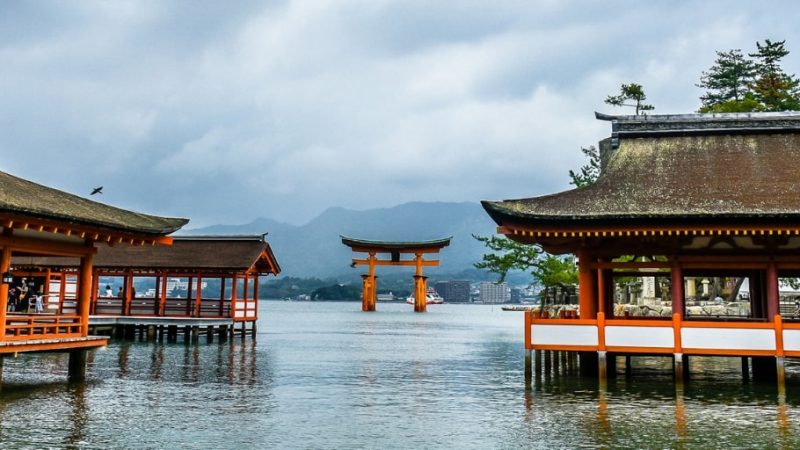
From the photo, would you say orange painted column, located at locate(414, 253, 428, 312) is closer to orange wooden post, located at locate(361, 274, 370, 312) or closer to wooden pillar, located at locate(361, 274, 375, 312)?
wooden pillar, located at locate(361, 274, 375, 312)

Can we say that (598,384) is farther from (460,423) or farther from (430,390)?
(460,423)

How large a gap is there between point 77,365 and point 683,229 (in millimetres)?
17951

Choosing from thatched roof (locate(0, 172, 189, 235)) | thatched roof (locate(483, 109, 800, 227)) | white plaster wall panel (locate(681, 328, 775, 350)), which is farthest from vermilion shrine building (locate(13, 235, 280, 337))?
white plaster wall panel (locate(681, 328, 775, 350))

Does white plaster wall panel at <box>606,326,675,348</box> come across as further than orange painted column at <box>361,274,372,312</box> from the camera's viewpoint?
No

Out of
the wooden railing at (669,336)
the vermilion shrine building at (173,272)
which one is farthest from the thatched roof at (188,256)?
the wooden railing at (669,336)

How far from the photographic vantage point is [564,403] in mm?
18281

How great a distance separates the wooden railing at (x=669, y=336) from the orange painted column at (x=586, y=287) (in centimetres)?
150

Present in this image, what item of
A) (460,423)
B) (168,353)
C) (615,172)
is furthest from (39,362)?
(615,172)

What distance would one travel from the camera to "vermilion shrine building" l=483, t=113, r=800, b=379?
20.2 meters

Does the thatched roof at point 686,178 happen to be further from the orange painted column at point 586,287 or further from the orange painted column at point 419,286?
the orange painted column at point 419,286

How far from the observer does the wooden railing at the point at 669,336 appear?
796 inches

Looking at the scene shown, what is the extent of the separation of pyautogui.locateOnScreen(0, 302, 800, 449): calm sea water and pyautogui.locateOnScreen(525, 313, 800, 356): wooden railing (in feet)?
3.96

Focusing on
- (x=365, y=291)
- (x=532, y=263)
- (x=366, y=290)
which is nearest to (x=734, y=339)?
(x=532, y=263)

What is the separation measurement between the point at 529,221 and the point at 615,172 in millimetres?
4485
